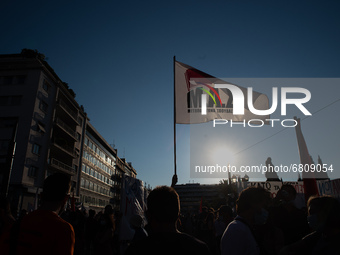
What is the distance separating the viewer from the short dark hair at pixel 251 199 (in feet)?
9.06

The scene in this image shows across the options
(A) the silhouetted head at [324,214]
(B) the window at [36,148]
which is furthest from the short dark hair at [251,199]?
(B) the window at [36,148]

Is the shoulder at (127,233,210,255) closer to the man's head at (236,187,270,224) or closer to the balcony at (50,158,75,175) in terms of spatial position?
the man's head at (236,187,270,224)

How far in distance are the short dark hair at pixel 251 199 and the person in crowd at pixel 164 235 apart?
1.16 metres

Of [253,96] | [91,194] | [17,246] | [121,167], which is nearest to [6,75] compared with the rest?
[91,194]

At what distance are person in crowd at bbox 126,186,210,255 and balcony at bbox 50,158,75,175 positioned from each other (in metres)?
33.6

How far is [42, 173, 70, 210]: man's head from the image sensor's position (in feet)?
7.59

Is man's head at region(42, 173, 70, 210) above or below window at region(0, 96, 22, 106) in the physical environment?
below

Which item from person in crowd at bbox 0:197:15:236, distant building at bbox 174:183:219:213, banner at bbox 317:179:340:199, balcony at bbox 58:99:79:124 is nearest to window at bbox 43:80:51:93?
balcony at bbox 58:99:79:124

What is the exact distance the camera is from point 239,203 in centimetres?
283

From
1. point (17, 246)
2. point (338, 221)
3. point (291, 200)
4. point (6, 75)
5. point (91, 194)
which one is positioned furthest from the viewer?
point (91, 194)

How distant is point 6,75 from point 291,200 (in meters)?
35.0

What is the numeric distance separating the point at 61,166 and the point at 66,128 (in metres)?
5.63

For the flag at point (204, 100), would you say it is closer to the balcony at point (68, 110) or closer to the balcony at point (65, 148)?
the balcony at point (65, 148)

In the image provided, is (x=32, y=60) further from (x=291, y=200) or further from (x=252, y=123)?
(x=291, y=200)
